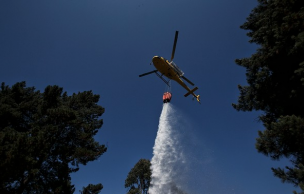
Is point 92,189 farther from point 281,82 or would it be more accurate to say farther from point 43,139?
point 281,82

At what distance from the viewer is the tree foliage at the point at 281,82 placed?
837 centimetres

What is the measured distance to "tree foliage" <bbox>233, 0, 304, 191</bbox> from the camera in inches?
329

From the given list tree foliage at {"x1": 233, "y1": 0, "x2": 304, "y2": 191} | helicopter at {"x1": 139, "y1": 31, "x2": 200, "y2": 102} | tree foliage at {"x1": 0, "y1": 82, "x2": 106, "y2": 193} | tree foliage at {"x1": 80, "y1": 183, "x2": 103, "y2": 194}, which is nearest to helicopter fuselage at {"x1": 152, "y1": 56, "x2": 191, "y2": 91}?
helicopter at {"x1": 139, "y1": 31, "x2": 200, "y2": 102}

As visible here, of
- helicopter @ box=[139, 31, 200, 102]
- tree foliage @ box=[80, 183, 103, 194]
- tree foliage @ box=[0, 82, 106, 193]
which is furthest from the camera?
helicopter @ box=[139, 31, 200, 102]

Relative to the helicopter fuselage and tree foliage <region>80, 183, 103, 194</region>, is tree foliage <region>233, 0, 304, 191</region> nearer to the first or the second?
the helicopter fuselage

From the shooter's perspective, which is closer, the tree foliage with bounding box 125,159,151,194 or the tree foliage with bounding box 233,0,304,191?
the tree foliage with bounding box 233,0,304,191

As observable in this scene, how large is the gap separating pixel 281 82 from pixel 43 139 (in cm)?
1571

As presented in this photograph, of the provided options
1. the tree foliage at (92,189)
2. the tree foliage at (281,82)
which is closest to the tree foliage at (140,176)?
the tree foliage at (92,189)

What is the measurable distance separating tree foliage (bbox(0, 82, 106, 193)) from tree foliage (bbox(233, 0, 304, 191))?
13495 millimetres

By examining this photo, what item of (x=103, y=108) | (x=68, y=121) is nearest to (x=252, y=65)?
(x=68, y=121)

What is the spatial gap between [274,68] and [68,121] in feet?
52.6

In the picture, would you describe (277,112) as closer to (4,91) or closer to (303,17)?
(303,17)

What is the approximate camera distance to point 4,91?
19.1 m

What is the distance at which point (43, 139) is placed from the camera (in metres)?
12.8
